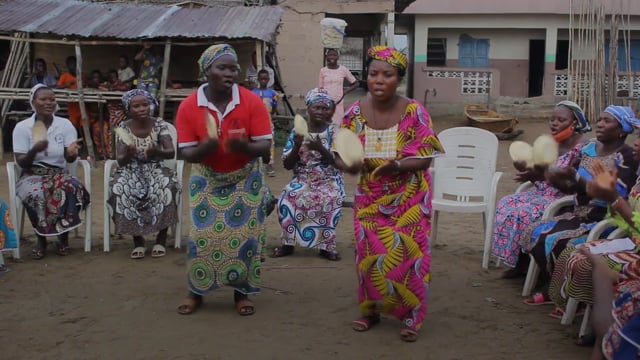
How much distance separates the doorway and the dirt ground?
15353 millimetres

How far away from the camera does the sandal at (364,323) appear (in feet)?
13.3

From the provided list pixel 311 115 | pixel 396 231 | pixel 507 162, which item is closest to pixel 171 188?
pixel 311 115

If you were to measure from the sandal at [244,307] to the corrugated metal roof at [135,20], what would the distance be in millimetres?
7329

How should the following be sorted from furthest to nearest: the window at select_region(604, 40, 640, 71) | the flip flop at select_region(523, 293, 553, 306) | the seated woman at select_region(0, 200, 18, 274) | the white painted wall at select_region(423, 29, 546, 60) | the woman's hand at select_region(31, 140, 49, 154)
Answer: the window at select_region(604, 40, 640, 71) → the white painted wall at select_region(423, 29, 546, 60) → the woman's hand at select_region(31, 140, 49, 154) → the seated woman at select_region(0, 200, 18, 274) → the flip flop at select_region(523, 293, 553, 306)

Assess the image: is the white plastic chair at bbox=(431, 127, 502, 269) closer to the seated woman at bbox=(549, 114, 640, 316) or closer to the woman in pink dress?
the seated woman at bbox=(549, 114, 640, 316)

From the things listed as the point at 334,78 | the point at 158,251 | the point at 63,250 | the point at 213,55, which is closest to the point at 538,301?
the point at 213,55

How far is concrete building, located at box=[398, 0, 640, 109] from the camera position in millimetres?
18422

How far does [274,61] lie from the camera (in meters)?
14.3

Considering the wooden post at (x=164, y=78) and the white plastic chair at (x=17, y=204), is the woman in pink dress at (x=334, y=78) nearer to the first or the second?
the wooden post at (x=164, y=78)

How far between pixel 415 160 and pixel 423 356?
105cm

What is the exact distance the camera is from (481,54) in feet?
64.0

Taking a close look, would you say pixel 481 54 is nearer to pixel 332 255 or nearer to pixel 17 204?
pixel 332 255

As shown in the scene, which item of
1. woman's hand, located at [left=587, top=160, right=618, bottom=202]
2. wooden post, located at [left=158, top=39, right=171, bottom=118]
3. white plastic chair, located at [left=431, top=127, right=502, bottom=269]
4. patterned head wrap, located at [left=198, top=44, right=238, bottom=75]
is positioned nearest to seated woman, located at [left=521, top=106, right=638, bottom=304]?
woman's hand, located at [left=587, top=160, right=618, bottom=202]

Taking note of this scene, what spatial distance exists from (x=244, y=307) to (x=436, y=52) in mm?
16686
